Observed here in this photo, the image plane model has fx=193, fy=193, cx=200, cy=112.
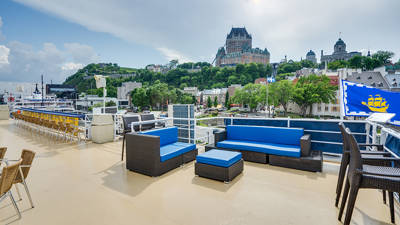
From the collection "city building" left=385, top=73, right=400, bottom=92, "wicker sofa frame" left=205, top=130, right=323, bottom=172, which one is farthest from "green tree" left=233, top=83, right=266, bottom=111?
"wicker sofa frame" left=205, top=130, right=323, bottom=172

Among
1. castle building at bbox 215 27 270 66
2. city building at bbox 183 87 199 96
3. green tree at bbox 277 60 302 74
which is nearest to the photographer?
green tree at bbox 277 60 302 74

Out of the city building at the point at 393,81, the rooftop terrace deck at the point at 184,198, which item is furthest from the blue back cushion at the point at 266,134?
the city building at the point at 393,81

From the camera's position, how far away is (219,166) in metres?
3.15

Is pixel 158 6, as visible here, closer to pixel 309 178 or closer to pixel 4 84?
pixel 309 178

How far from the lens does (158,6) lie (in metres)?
8.80

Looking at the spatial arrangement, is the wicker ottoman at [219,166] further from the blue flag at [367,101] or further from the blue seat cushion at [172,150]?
the blue flag at [367,101]

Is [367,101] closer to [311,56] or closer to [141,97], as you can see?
[141,97]

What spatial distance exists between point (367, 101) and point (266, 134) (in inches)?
75.6

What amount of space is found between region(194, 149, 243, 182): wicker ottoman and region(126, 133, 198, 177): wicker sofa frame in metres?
0.62

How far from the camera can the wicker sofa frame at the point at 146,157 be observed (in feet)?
11.1

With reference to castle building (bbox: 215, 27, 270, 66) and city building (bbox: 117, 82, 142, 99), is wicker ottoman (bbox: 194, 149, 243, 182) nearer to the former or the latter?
city building (bbox: 117, 82, 142, 99)

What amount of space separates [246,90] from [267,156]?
157ft

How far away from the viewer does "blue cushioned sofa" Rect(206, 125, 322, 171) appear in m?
3.67

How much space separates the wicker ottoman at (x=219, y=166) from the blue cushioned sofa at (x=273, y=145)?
75 cm
